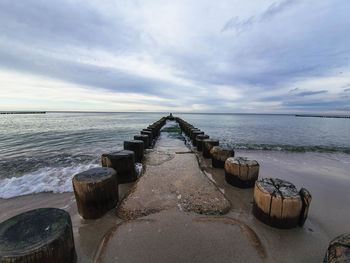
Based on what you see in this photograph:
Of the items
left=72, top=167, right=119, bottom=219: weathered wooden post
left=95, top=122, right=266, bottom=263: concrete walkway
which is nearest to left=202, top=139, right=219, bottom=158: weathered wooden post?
left=95, top=122, right=266, bottom=263: concrete walkway

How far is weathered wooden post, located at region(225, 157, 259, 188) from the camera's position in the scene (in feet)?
12.4

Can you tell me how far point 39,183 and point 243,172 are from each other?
605 cm

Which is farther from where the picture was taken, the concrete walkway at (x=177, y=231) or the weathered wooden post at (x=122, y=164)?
the weathered wooden post at (x=122, y=164)

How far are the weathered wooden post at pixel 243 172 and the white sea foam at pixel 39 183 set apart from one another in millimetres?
4455

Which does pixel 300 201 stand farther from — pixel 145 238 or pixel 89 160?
pixel 89 160

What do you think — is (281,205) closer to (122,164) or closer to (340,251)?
(340,251)

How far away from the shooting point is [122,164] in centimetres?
410

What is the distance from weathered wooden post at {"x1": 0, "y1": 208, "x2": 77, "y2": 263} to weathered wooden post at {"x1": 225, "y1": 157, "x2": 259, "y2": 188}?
3.53m

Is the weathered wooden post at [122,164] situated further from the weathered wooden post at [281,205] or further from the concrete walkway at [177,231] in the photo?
the weathered wooden post at [281,205]

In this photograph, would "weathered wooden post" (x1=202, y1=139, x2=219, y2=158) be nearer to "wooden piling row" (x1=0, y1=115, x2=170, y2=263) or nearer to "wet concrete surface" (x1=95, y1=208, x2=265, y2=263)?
"wet concrete surface" (x1=95, y1=208, x2=265, y2=263)

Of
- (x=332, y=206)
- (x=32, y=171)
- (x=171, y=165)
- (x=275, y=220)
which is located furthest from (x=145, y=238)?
(x=32, y=171)

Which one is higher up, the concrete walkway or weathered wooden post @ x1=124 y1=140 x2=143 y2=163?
weathered wooden post @ x1=124 y1=140 x2=143 y2=163

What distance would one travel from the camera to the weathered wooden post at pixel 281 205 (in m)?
2.35

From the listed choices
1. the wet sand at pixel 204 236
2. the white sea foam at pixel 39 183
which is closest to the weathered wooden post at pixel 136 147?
the white sea foam at pixel 39 183
